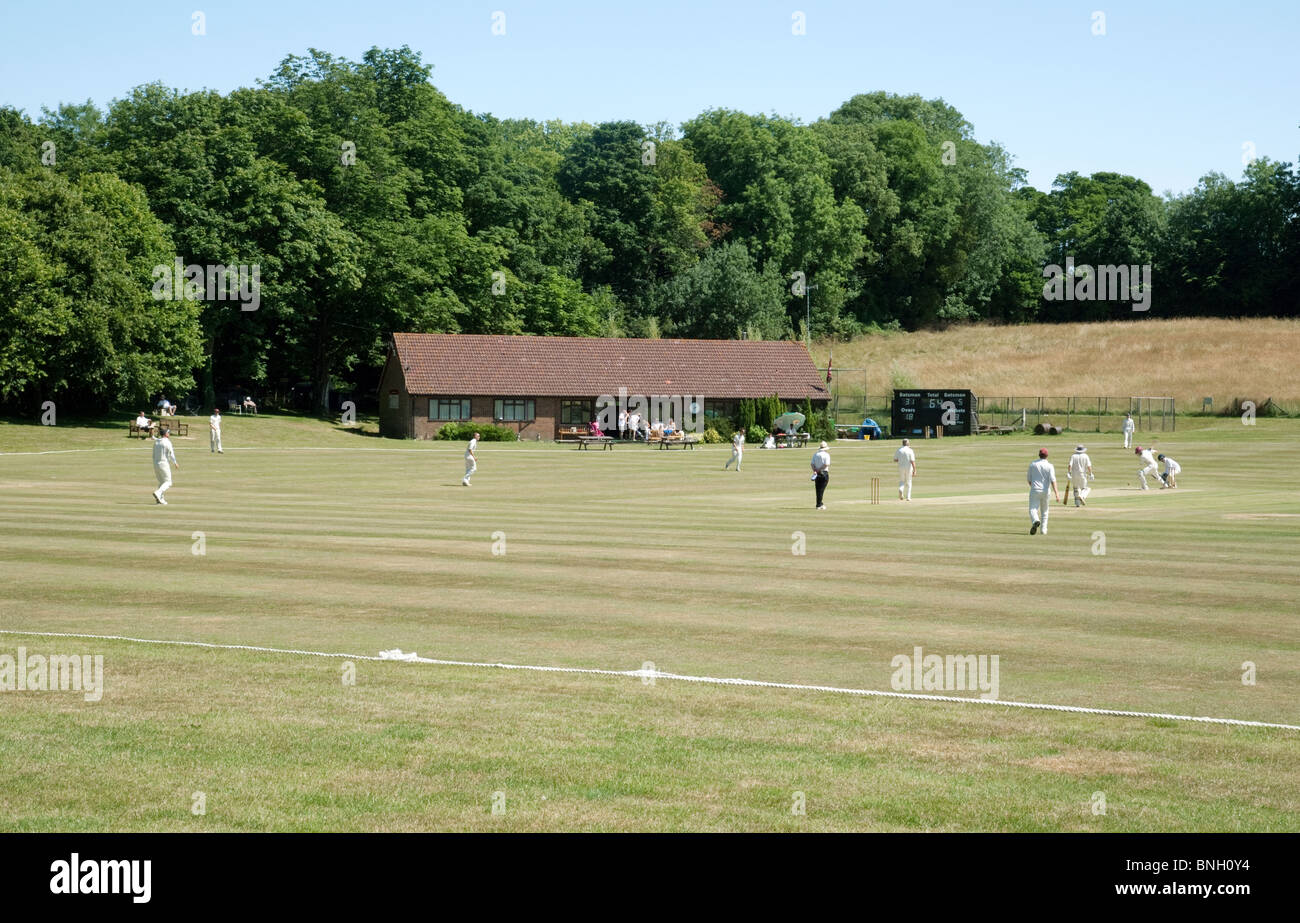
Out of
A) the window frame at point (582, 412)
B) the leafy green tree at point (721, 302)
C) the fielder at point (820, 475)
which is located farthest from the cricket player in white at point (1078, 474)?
the leafy green tree at point (721, 302)

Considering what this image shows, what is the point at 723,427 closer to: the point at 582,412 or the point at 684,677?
the point at 582,412

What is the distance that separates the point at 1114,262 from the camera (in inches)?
5379

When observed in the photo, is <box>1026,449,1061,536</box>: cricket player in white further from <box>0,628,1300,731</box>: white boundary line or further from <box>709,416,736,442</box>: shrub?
<box>709,416,736,442</box>: shrub

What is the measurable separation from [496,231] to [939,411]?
3423 centimetres

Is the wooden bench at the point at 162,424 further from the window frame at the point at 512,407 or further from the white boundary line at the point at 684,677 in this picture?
the white boundary line at the point at 684,677

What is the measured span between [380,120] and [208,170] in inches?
742

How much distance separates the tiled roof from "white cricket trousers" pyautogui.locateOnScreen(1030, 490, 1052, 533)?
57.2 metres

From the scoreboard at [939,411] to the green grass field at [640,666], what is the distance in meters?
55.4

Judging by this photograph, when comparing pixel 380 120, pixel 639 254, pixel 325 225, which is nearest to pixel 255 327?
pixel 325 225

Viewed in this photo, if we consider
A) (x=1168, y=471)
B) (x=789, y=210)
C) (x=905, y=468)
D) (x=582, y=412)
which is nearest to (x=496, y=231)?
(x=582, y=412)

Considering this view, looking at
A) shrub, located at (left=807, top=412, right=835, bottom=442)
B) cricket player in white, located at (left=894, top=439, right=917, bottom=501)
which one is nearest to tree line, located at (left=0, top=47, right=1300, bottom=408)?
shrub, located at (left=807, top=412, right=835, bottom=442)

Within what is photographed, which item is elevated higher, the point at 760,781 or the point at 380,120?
the point at 380,120

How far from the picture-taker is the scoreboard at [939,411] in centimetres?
9050
